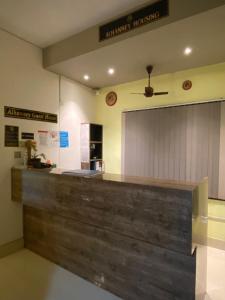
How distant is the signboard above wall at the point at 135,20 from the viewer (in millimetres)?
2076

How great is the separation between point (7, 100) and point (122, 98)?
204 cm

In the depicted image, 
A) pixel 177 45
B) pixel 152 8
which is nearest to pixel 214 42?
pixel 177 45

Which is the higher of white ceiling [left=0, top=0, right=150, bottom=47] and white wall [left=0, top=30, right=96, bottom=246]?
white ceiling [left=0, top=0, right=150, bottom=47]

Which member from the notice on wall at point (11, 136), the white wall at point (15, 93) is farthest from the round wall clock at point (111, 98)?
the notice on wall at point (11, 136)

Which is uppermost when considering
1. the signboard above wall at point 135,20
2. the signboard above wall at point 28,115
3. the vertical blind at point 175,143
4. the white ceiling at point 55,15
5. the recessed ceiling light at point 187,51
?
the white ceiling at point 55,15

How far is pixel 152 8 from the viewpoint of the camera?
6.97 ft

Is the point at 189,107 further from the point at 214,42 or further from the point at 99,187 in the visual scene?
the point at 99,187

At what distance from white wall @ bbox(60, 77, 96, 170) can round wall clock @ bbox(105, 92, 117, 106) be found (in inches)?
12.7

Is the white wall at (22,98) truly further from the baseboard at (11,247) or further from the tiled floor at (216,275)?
the tiled floor at (216,275)

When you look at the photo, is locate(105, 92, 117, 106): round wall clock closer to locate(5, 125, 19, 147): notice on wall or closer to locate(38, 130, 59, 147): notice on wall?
locate(38, 130, 59, 147): notice on wall

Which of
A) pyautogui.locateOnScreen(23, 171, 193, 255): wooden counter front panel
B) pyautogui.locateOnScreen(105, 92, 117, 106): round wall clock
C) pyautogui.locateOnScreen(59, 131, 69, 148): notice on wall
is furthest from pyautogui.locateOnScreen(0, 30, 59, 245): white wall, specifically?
pyautogui.locateOnScreen(105, 92, 117, 106): round wall clock

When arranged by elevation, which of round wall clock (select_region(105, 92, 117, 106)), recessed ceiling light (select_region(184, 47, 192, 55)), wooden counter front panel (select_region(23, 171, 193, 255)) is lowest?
wooden counter front panel (select_region(23, 171, 193, 255))

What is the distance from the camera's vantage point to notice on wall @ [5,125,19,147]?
2705 mm

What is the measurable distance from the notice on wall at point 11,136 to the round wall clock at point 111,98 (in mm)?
1910
